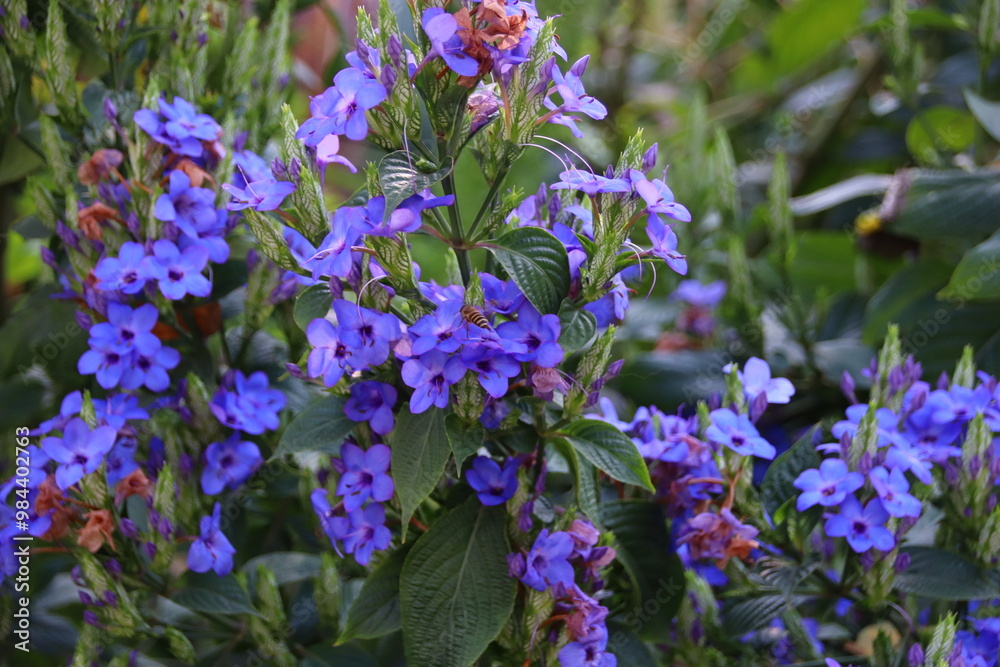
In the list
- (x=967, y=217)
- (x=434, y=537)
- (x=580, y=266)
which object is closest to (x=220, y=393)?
(x=434, y=537)

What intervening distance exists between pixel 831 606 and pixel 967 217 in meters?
0.61

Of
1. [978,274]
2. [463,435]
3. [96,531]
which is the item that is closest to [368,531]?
[463,435]

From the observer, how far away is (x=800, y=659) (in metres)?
1.01

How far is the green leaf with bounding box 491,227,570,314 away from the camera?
669mm

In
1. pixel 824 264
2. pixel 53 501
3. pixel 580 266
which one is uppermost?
pixel 580 266

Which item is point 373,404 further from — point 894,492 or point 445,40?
point 894,492

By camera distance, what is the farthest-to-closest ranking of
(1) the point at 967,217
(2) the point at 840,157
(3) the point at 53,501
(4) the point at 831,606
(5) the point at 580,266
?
1. (2) the point at 840,157
2. (1) the point at 967,217
3. (4) the point at 831,606
4. (3) the point at 53,501
5. (5) the point at 580,266

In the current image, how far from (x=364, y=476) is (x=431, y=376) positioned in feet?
0.46

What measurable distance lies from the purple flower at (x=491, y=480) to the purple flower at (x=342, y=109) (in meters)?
0.29

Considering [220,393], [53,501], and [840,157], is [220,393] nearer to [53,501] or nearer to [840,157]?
[53,501]

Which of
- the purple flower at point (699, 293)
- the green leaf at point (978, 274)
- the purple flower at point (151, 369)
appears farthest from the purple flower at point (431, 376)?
the purple flower at point (699, 293)

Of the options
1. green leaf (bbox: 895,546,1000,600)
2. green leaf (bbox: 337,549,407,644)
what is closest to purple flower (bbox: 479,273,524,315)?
green leaf (bbox: 337,549,407,644)

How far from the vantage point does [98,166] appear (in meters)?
0.91

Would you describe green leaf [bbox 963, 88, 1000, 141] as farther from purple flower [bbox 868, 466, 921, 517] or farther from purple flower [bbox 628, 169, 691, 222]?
purple flower [bbox 628, 169, 691, 222]
